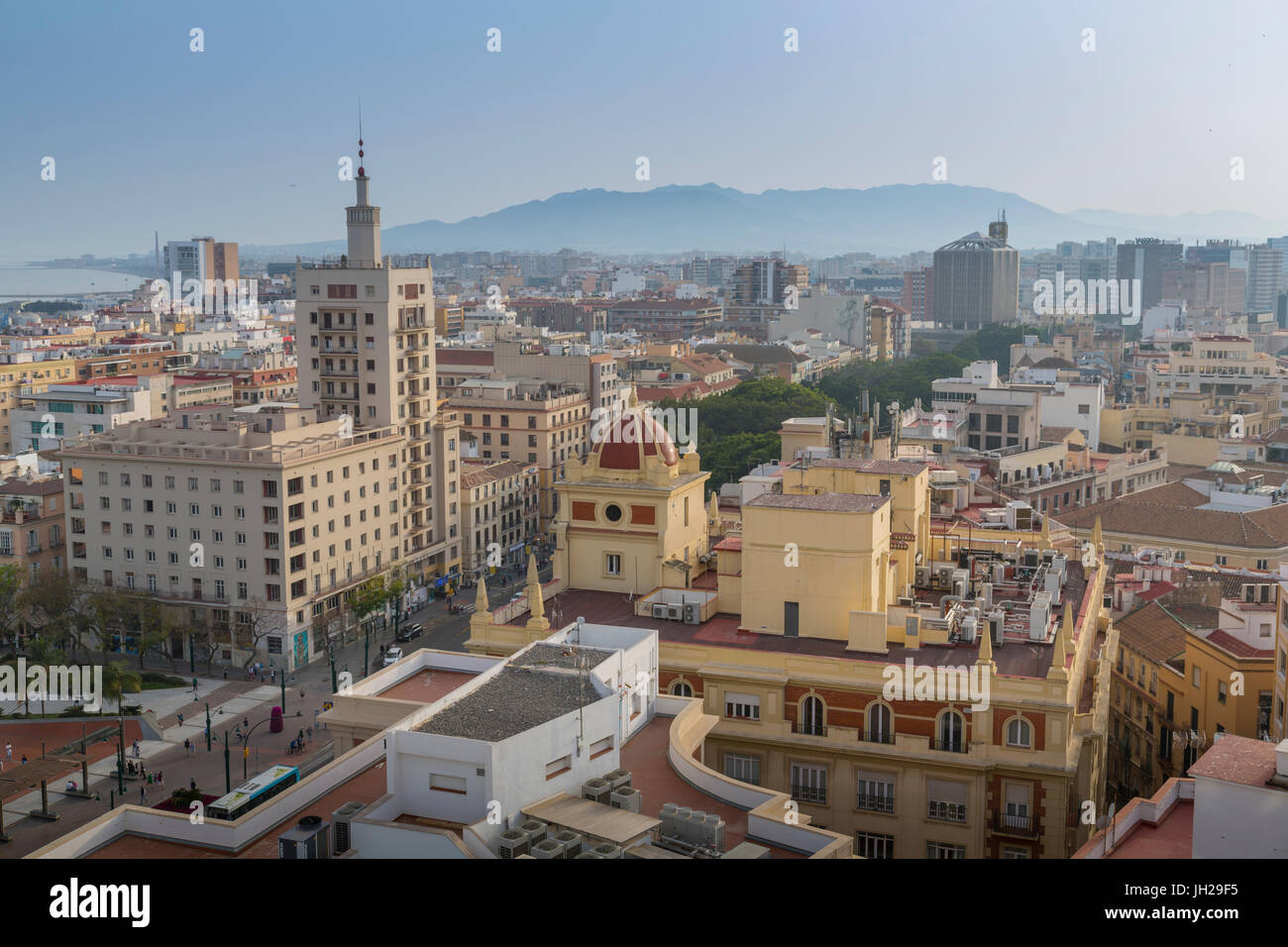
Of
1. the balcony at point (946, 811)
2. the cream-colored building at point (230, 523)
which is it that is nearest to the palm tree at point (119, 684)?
the cream-colored building at point (230, 523)

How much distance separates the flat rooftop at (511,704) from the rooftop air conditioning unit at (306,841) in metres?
2.42

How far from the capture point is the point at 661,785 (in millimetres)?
25891

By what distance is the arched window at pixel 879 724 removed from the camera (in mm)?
32375

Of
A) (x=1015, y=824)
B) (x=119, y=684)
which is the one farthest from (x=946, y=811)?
(x=119, y=684)

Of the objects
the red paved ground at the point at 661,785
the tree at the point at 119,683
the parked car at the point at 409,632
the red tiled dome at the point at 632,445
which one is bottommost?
the parked car at the point at 409,632

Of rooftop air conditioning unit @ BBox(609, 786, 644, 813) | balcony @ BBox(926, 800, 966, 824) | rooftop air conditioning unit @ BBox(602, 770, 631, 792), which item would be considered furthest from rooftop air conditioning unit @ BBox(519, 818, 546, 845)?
balcony @ BBox(926, 800, 966, 824)

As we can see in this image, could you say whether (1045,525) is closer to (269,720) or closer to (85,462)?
(269,720)

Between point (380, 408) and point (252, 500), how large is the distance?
1187 cm

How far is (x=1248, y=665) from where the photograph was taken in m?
38.1

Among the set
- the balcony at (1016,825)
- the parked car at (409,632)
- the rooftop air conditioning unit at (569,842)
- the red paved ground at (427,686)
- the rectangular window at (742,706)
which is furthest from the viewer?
the parked car at (409,632)

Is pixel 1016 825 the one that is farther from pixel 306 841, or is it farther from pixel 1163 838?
pixel 306 841

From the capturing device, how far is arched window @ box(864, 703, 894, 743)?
106 ft

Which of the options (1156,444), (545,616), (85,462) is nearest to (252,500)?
(85,462)

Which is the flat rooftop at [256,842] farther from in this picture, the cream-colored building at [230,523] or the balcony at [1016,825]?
the cream-colored building at [230,523]
